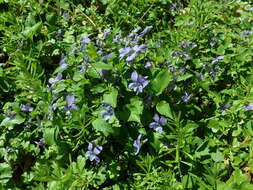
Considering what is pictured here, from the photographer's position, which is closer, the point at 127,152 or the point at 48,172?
the point at 48,172

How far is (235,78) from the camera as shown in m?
2.64

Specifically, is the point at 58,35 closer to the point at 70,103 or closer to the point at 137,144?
the point at 70,103

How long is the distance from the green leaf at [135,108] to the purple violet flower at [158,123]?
0.33 ft

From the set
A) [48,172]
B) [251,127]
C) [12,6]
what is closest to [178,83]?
[251,127]

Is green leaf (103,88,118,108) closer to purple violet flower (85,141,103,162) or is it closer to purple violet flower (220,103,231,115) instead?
purple violet flower (85,141,103,162)

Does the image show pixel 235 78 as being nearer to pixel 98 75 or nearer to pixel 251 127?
pixel 251 127

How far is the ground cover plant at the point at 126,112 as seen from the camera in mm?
2006

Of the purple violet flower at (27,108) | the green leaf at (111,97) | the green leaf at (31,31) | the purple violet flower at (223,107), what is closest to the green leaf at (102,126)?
the green leaf at (111,97)

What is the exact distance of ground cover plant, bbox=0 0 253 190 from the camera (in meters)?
2.01

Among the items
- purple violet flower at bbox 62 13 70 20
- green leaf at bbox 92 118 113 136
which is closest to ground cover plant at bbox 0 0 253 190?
green leaf at bbox 92 118 113 136

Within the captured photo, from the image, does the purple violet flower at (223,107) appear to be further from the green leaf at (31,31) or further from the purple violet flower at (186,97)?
the green leaf at (31,31)

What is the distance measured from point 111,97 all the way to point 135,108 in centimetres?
17

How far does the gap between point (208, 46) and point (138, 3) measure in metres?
0.82

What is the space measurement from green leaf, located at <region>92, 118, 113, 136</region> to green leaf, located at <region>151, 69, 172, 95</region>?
13.3 inches
